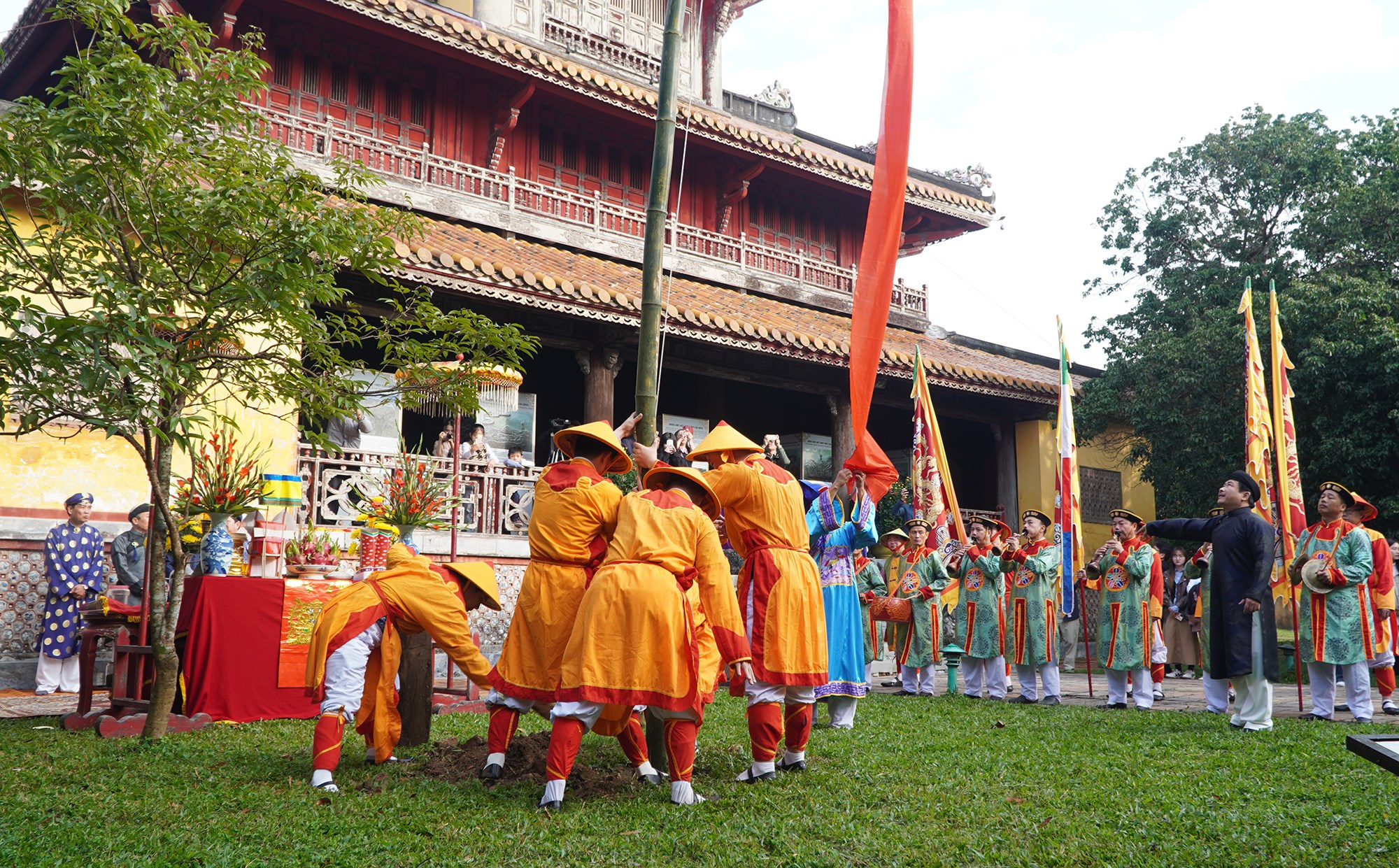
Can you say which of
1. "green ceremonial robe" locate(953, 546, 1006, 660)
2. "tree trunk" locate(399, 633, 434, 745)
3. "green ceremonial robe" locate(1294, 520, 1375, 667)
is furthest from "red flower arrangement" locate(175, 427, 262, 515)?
"green ceremonial robe" locate(1294, 520, 1375, 667)

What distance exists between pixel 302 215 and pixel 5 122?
4.26 ft

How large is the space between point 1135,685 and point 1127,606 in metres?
0.65

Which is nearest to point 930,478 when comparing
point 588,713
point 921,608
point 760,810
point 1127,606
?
point 921,608

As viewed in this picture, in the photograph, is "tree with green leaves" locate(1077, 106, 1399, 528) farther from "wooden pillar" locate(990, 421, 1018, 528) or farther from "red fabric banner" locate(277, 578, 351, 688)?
"red fabric banner" locate(277, 578, 351, 688)

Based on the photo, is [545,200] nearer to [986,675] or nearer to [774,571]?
[986,675]

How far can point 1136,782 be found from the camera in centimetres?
488

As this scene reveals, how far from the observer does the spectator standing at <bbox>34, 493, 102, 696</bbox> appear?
8266 millimetres

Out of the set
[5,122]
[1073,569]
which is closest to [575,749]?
[5,122]

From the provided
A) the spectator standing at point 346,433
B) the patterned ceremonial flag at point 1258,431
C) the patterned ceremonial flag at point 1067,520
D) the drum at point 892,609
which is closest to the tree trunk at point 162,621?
Answer: the spectator standing at point 346,433

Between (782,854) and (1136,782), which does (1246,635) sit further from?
(782,854)

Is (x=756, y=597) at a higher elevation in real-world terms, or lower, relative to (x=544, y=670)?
higher

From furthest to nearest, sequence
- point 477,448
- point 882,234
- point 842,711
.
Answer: point 477,448
point 842,711
point 882,234

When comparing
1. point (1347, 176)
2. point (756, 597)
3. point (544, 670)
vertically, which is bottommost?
point (544, 670)

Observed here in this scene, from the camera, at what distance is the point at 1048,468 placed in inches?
631
